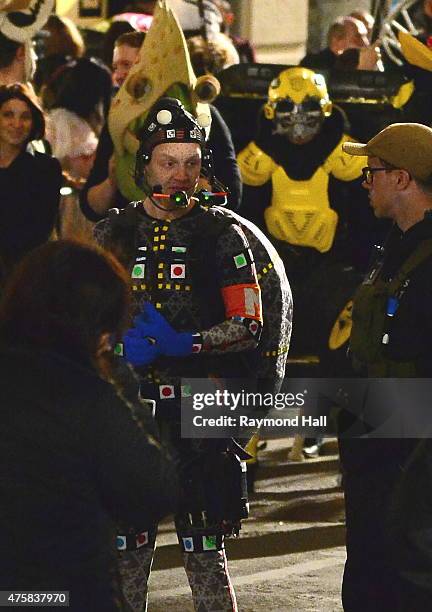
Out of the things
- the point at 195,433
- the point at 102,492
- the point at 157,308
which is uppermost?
the point at 102,492

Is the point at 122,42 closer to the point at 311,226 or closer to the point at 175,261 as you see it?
the point at 311,226

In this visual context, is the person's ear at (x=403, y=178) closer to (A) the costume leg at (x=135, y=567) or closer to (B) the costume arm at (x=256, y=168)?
(A) the costume leg at (x=135, y=567)

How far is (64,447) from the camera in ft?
13.1

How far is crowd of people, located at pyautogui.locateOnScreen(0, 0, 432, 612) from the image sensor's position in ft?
13.2

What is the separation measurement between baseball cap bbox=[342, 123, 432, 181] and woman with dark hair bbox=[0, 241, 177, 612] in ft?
6.36

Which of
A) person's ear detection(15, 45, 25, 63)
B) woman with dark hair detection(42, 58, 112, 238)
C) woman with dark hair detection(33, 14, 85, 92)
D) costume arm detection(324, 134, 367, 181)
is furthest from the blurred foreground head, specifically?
woman with dark hair detection(33, 14, 85, 92)

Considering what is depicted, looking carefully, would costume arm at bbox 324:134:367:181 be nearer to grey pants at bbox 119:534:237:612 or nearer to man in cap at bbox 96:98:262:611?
man in cap at bbox 96:98:262:611

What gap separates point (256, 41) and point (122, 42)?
12.6 meters

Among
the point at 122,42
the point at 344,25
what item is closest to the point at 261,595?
the point at 122,42

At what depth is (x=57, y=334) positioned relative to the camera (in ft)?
13.3

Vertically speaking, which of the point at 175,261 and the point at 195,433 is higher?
the point at 175,261

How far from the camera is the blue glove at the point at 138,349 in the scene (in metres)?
5.78

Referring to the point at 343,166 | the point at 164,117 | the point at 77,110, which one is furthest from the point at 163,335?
the point at 77,110

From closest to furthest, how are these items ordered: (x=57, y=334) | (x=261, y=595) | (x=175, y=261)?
(x=57, y=334)
(x=175, y=261)
(x=261, y=595)
